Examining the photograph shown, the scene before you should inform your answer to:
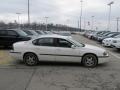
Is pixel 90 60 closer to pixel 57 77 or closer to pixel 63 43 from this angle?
pixel 63 43

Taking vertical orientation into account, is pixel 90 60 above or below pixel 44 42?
below

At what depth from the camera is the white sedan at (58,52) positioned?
9.77m

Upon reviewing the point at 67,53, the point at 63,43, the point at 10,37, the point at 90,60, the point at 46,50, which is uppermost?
the point at 10,37

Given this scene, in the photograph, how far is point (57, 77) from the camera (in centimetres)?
770

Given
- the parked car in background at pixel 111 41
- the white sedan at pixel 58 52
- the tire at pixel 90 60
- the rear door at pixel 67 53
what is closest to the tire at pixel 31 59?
the white sedan at pixel 58 52

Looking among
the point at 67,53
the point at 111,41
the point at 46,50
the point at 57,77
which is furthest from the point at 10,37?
the point at 57,77

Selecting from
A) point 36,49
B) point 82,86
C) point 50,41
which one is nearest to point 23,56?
point 36,49

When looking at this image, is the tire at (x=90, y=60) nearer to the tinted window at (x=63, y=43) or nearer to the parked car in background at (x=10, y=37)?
the tinted window at (x=63, y=43)

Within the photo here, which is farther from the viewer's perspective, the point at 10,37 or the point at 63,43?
the point at 10,37

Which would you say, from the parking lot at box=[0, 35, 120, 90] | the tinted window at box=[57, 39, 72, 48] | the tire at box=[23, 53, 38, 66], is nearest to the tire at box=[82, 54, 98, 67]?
the parking lot at box=[0, 35, 120, 90]

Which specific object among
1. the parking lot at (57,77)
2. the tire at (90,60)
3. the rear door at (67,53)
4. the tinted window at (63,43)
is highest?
the tinted window at (63,43)

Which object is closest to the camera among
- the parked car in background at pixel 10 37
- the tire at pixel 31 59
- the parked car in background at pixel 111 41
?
the tire at pixel 31 59

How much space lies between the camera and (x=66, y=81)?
712cm

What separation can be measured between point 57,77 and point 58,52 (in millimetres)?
2257
